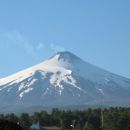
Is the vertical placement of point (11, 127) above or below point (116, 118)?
below

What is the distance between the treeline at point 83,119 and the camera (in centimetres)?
10738

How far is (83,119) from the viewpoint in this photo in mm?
121188

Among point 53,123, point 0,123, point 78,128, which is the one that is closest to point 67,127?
point 53,123

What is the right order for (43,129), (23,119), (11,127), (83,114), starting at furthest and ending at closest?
(83,114), (23,119), (43,129), (11,127)

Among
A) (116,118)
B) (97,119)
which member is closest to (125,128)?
(116,118)

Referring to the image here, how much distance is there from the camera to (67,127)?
11856cm

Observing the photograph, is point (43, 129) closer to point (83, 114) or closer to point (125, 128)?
point (125, 128)

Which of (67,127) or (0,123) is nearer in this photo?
(0,123)

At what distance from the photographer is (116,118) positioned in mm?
107438

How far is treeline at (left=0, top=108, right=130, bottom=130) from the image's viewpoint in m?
107

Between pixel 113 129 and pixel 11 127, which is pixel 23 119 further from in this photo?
pixel 11 127

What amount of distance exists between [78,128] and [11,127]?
63.8 m

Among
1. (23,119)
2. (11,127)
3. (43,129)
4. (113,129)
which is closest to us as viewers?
(11,127)

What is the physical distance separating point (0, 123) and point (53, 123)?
245 feet
